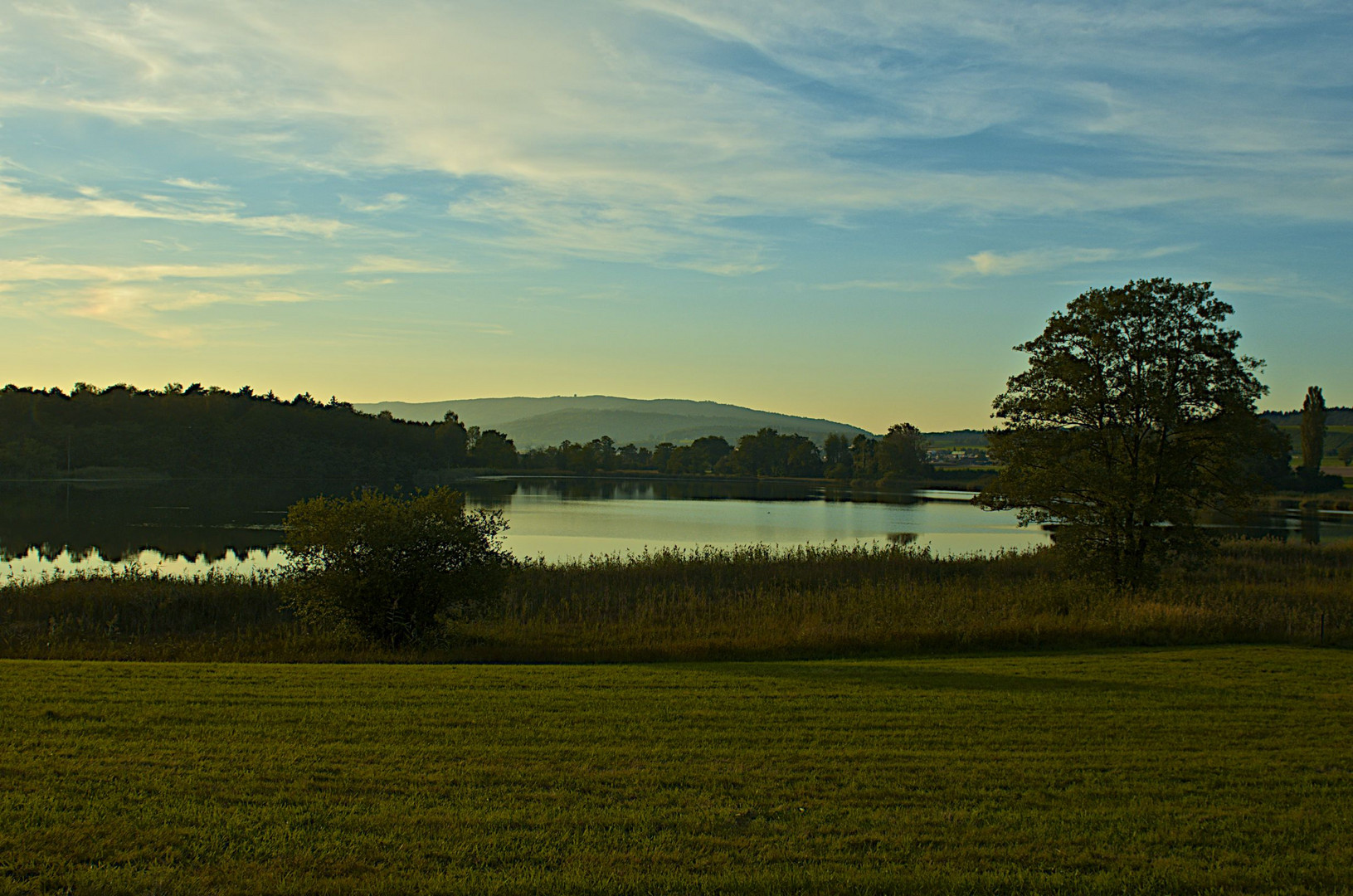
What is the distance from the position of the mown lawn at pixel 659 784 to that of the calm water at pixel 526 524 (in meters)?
12.7

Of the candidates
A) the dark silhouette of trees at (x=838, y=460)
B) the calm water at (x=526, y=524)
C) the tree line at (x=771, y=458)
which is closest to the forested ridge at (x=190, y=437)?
the calm water at (x=526, y=524)

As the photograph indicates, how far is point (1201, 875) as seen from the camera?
17.9 ft

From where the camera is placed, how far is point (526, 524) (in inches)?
2041

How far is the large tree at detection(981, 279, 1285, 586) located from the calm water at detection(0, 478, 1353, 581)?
1284 cm

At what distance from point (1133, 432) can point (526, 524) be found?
3538 centimetres

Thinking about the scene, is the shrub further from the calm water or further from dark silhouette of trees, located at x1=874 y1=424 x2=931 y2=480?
dark silhouette of trees, located at x1=874 y1=424 x2=931 y2=480

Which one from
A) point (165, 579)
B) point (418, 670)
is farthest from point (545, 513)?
point (418, 670)

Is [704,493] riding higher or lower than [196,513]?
higher

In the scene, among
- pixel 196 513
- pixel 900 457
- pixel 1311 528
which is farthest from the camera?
pixel 900 457

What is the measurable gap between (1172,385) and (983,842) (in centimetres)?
1855

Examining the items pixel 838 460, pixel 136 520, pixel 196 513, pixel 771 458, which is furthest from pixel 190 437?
pixel 838 460

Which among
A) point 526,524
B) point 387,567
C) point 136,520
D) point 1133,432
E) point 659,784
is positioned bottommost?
point 526,524

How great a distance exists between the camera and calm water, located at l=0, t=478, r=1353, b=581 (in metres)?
34.9

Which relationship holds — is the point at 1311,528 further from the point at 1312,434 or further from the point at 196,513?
the point at 196,513
